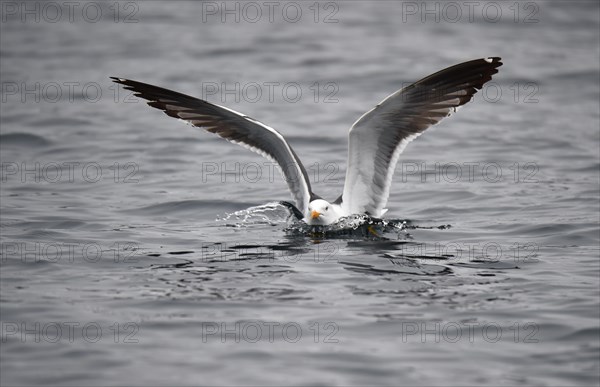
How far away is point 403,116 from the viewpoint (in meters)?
10.5

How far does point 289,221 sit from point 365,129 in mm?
1915

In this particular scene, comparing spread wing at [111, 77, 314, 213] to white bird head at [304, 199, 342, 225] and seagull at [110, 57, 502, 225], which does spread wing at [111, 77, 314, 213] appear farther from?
white bird head at [304, 199, 342, 225]

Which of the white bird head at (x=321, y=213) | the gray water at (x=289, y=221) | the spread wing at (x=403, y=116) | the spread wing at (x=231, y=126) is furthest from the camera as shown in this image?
the spread wing at (x=231, y=126)

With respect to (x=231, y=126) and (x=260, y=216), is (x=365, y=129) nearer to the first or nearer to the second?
(x=231, y=126)

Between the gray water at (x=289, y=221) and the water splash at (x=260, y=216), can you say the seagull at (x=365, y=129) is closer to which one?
the water splash at (x=260, y=216)

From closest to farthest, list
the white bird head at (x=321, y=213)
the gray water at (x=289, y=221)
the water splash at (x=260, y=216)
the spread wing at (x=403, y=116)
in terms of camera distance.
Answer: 1. the gray water at (x=289, y=221)
2. the spread wing at (x=403, y=116)
3. the white bird head at (x=321, y=213)
4. the water splash at (x=260, y=216)

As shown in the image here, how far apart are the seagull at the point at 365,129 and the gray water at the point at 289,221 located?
47cm

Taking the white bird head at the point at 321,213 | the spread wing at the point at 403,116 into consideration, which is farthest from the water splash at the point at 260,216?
the spread wing at the point at 403,116

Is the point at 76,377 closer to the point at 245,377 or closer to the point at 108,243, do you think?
the point at 245,377

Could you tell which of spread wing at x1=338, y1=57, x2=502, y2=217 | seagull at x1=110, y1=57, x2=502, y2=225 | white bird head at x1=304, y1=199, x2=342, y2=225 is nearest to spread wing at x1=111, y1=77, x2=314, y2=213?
seagull at x1=110, y1=57, x2=502, y2=225

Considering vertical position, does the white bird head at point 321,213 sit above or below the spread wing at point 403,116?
below

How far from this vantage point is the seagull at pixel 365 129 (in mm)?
10320

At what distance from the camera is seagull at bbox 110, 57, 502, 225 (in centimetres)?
1032

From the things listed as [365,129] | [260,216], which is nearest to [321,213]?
[365,129]
